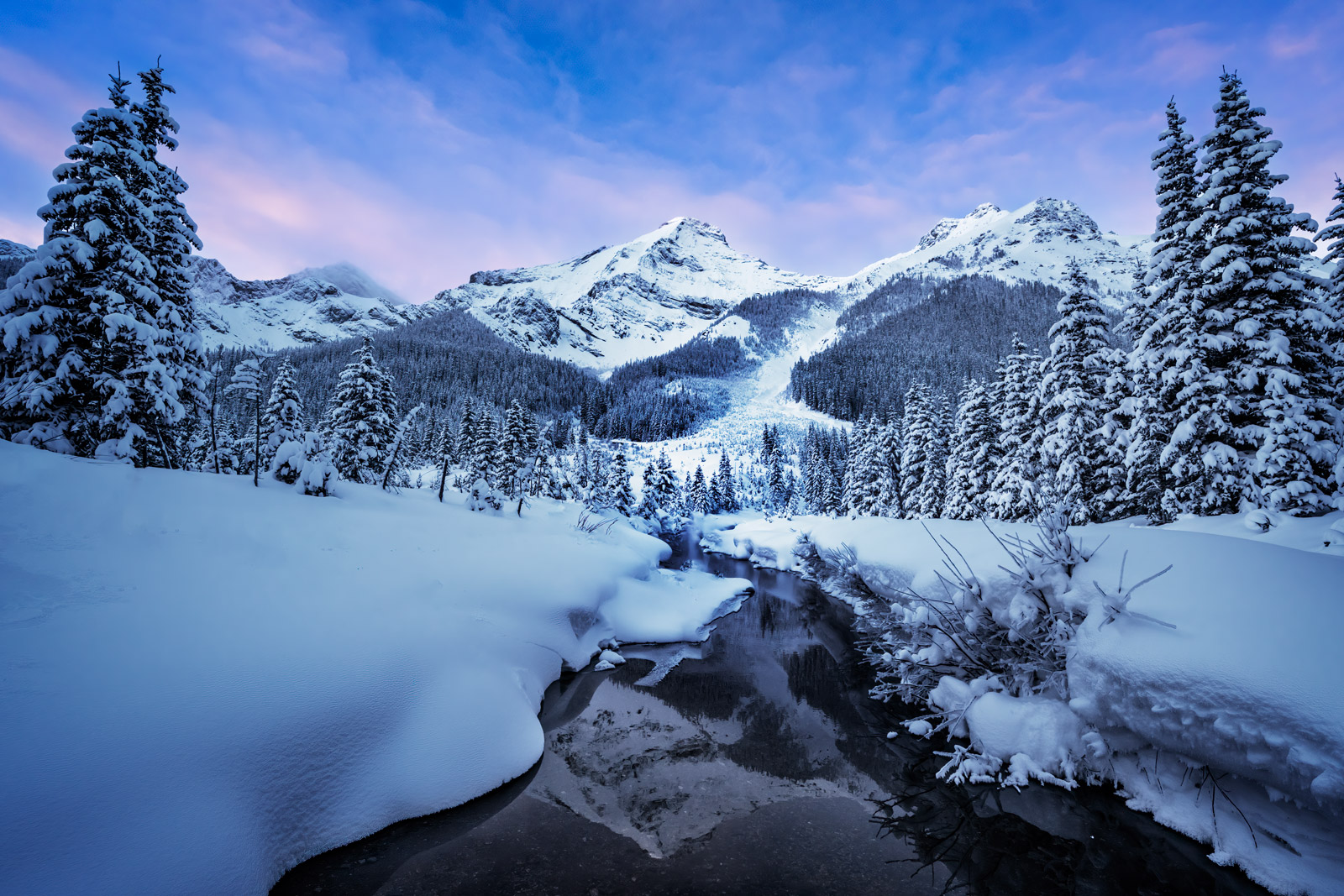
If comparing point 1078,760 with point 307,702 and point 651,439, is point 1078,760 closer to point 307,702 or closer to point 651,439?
point 307,702

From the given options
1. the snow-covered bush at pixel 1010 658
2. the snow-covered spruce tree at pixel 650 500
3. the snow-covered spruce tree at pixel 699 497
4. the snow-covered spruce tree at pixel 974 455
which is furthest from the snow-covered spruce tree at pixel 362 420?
the snow-covered spruce tree at pixel 699 497

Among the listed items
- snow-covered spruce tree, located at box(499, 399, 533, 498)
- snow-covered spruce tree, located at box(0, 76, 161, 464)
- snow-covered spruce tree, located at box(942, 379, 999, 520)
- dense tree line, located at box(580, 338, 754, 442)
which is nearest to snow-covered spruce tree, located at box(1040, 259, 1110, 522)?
snow-covered spruce tree, located at box(942, 379, 999, 520)

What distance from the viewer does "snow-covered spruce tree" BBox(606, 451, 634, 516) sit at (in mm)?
46812

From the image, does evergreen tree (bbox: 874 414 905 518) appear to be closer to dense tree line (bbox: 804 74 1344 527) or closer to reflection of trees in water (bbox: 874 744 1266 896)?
dense tree line (bbox: 804 74 1344 527)

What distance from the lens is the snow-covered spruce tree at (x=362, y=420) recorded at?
23.9 m

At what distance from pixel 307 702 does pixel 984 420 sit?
2988 centimetres

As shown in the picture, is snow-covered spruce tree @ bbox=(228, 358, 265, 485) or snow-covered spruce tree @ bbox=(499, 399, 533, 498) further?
snow-covered spruce tree @ bbox=(499, 399, 533, 498)

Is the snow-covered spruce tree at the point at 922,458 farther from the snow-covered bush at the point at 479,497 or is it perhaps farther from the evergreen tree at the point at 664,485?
the evergreen tree at the point at 664,485

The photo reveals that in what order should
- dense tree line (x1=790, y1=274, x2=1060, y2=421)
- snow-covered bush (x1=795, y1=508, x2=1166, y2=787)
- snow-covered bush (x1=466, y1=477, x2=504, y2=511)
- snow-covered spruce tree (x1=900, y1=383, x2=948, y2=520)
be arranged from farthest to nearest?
dense tree line (x1=790, y1=274, x2=1060, y2=421) → snow-covered spruce tree (x1=900, y1=383, x2=948, y2=520) → snow-covered bush (x1=466, y1=477, x2=504, y2=511) → snow-covered bush (x1=795, y1=508, x2=1166, y2=787)

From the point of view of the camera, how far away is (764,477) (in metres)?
94.4

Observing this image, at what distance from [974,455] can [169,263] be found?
108 ft

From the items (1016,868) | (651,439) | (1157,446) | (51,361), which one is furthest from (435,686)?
(651,439)

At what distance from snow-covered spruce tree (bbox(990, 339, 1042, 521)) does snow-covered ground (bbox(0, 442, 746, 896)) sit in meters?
21.7

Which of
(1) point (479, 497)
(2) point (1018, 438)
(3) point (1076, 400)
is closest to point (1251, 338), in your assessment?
(3) point (1076, 400)
